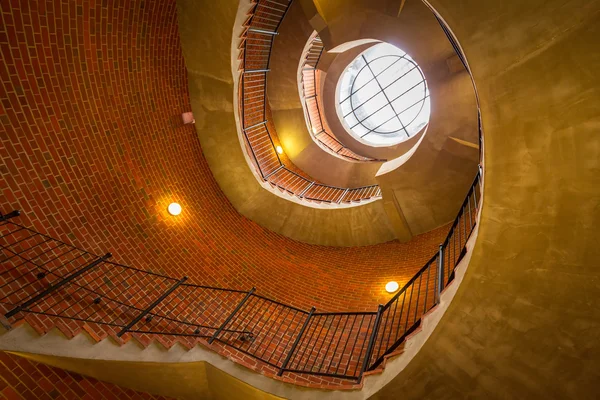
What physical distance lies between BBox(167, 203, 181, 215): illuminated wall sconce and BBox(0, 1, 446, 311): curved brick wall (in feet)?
0.57

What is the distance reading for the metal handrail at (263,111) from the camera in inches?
282

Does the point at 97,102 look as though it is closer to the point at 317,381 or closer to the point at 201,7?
the point at 201,7

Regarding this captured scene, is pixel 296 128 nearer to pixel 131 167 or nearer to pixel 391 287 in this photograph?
pixel 131 167

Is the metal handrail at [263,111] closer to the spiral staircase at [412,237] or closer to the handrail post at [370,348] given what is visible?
the spiral staircase at [412,237]

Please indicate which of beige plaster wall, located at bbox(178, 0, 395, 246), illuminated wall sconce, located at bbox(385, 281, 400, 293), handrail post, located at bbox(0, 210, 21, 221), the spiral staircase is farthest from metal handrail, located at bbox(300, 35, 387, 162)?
handrail post, located at bbox(0, 210, 21, 221)

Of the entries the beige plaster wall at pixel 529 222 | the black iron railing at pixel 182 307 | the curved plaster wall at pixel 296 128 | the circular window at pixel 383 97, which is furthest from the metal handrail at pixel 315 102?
the beige plaster wall at pixel 529 222

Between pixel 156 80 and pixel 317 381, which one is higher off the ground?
pixel 156 80

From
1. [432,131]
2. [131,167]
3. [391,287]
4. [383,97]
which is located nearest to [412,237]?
[391,287]

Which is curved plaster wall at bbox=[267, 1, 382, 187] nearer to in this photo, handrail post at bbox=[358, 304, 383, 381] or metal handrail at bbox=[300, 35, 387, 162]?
metal handrail at bbox=[300, 35, 387, 162]

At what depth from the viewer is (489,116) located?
3.25 m

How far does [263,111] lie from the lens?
956 centimetres

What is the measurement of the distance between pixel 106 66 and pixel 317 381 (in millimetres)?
6825

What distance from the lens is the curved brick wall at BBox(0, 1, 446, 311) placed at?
15.9ft

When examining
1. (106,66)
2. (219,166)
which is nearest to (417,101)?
(219,166)
